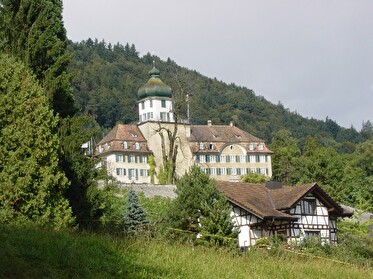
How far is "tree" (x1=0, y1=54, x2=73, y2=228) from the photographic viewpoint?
20359 millimetres

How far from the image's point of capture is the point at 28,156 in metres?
21.2

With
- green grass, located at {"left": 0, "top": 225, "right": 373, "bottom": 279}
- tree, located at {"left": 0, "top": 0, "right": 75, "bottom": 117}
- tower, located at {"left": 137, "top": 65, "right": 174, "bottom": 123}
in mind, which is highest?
tower, located at {"left": 137, "top": 65, "right": 174, "bottom": 123}

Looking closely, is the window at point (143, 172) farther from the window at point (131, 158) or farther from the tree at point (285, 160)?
the tree at point (285, 160)

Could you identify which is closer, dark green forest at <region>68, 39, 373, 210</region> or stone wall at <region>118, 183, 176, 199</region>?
stone wall at <region>118, 183, 176, 199</region>

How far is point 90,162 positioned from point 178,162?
75348 mm

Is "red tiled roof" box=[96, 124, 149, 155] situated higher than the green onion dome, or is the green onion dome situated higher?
the green onion dome

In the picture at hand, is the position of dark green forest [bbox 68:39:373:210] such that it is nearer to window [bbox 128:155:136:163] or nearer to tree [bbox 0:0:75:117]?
window [bbox 128:155:136:163]

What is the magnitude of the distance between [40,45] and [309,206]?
24613 mm

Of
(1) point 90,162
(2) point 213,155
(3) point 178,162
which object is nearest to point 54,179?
(1) point 90,162

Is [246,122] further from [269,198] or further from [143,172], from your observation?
[269,198]

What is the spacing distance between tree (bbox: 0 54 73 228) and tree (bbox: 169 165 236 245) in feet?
32.5

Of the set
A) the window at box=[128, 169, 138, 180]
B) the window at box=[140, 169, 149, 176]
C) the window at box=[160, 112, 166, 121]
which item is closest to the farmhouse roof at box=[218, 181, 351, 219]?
the window at box=[128, 169, 138, 180]

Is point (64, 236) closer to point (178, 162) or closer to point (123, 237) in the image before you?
point (123, 237)

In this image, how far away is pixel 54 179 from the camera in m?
20.8
